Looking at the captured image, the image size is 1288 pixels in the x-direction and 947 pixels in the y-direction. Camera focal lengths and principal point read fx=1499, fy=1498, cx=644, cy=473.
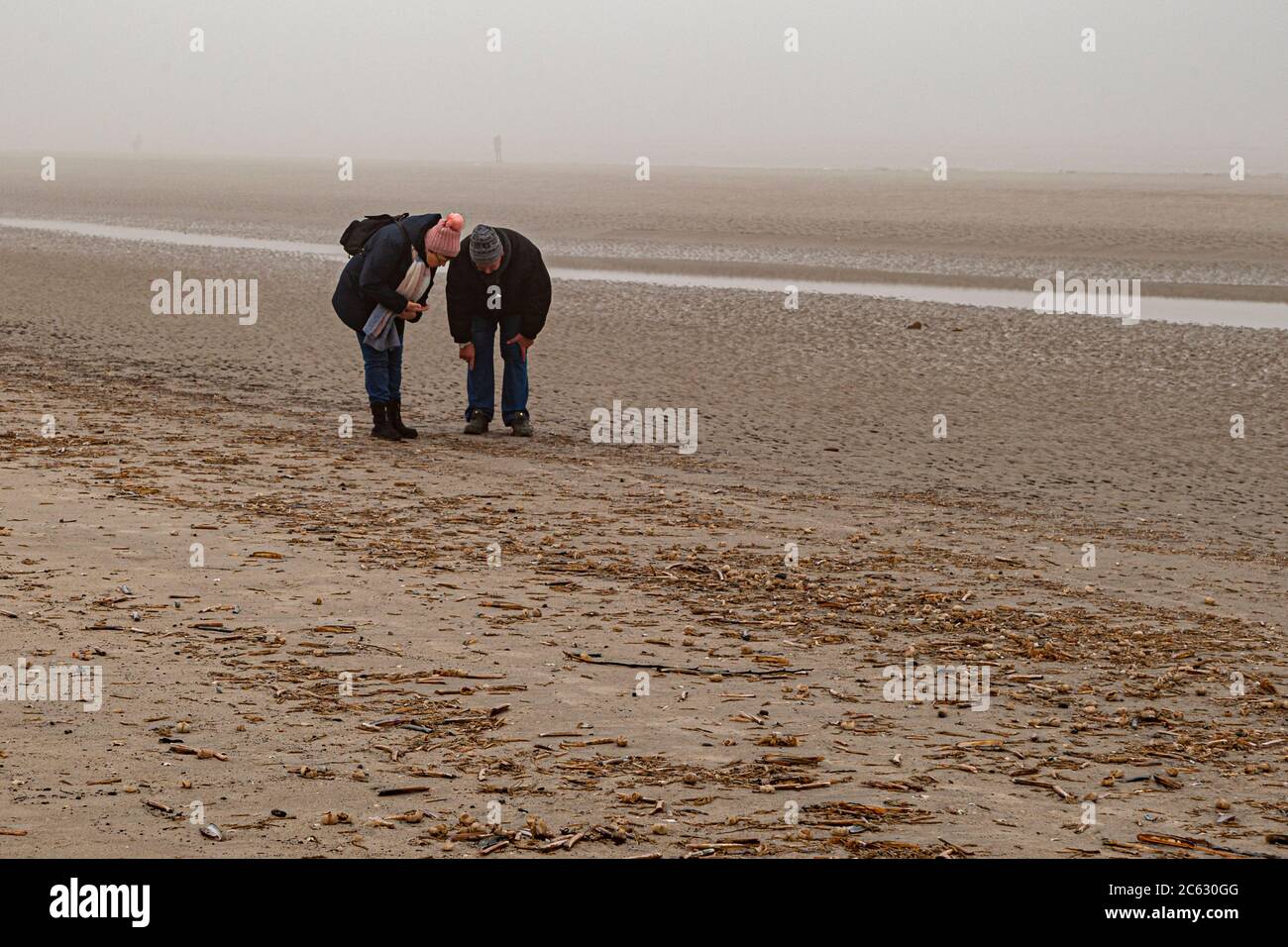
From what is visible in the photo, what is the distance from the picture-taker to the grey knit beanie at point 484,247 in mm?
11836

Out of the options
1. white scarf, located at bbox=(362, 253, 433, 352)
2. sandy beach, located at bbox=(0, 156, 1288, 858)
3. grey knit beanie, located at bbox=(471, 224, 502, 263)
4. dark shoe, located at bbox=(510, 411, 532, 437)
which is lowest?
sandy beach, located at bbox=(0, 156, 1288, 858)

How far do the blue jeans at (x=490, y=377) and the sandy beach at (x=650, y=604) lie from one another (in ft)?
1.48

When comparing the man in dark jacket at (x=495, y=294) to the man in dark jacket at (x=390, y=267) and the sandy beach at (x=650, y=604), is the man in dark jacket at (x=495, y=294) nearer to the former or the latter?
the man in dark jacket at (x=390, y=267)

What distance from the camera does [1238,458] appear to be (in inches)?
516

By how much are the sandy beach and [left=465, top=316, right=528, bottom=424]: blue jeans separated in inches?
17.7

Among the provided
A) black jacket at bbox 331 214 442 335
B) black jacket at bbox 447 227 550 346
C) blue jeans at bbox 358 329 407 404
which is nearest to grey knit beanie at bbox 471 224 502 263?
black jacket at bbox 447 227 550 346

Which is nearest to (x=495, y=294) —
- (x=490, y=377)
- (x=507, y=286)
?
(x=507, y=286)

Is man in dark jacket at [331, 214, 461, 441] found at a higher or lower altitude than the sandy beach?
higher

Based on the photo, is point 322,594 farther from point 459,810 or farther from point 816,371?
point 816,371

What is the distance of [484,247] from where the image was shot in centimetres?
1184

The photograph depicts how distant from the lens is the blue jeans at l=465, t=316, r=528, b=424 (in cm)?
1248

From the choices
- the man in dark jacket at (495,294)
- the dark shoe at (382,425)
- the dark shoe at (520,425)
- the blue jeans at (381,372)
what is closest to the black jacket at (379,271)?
the blue jeans at (381,372)

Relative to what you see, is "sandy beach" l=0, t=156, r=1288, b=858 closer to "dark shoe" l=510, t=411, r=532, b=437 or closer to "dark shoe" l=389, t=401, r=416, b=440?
"dark shoe" l=389, t=401, r=416, b=440

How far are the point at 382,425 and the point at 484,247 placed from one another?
5.50 feet
